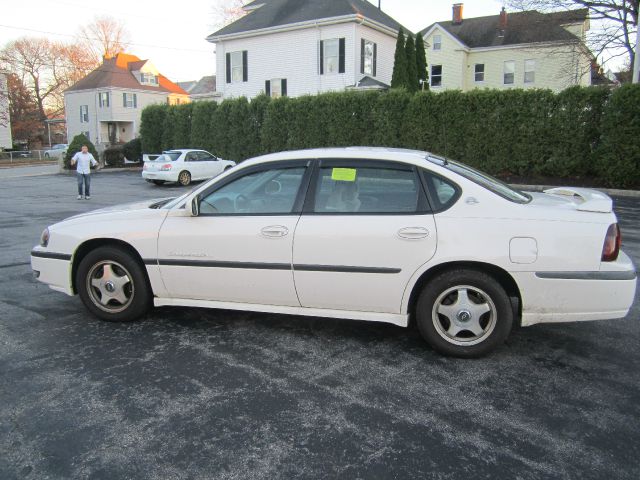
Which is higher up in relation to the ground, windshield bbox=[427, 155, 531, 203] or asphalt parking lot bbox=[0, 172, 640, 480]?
windshield bbox=[427, 155, 531, 203]

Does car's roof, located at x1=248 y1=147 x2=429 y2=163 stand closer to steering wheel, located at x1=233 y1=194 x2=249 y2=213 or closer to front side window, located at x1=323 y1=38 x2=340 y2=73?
steering wheel, located at x1=233 y1=194 x2=249 y2=213

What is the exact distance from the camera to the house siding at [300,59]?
1105 inches

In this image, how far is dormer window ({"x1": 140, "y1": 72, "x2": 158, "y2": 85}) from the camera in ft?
181

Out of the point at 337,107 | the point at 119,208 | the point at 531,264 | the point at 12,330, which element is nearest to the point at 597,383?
the point at 531,264

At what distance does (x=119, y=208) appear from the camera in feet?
16.8

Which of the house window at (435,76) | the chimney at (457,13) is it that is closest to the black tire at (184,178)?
the house window at (435,76)

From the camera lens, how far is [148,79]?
2196 inches

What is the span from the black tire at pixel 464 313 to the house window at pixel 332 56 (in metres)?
25.9

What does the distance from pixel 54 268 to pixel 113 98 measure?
51.9m

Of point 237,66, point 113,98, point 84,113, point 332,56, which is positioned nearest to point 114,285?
point 332,56

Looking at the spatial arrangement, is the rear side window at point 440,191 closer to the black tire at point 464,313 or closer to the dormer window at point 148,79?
the black tire at point 464,313

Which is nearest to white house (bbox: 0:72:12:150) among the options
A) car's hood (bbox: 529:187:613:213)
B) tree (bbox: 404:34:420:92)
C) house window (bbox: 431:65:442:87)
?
house window (bbox: 431:65:442:87)

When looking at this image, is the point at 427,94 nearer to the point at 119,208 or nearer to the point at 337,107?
the point at 337,107

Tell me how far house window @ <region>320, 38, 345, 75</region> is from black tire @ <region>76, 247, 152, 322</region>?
25368mm
